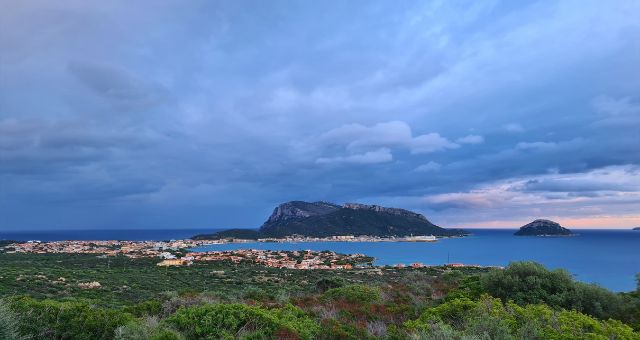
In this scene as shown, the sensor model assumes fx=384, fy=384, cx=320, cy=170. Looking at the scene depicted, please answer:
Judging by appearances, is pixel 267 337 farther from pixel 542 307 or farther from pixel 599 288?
pixel 599 288

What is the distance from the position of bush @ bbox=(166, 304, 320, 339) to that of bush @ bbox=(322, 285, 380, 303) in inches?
269

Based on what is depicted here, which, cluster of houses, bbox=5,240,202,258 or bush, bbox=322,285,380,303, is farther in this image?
cluster of houses, bbox=5,240,202,258

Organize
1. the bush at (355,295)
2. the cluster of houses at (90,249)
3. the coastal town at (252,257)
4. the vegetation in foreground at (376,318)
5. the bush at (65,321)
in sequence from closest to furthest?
1. the vegetation in foreground at (376,318)
2. the bush at (65,321)
3. the bush at (355,295)
4. the coastal town at (252,257)
5. the cluster of houses at (90,249)

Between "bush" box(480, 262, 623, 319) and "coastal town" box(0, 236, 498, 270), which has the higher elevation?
"bush" box(480, 262, 623, 319)

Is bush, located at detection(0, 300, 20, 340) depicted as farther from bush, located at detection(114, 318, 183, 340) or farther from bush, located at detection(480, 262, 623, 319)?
A: bush, located at detection(480, 262, 623, 319)

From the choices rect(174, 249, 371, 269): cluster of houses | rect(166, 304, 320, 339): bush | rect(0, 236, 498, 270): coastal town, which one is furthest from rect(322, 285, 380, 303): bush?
rect(174, 249, 371, 269): cluster of houses

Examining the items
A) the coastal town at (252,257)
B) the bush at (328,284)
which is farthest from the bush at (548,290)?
the coastal town at (252,257)

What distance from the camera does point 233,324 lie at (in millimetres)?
8773

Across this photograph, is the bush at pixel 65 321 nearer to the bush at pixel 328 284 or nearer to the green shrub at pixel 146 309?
the green shrub at pixel 146 309

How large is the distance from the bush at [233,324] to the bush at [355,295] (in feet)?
22.4

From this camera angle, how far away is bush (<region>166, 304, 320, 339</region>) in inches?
334

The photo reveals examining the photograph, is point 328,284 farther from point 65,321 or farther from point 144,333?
point 144,333

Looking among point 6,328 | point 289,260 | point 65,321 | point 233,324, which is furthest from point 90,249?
point 233,324

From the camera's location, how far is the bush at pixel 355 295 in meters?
16.2
